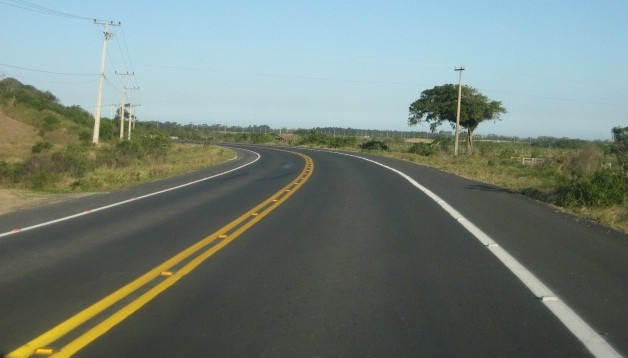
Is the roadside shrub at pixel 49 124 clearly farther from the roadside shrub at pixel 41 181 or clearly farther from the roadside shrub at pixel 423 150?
the roadside shrub at pixel 41 181

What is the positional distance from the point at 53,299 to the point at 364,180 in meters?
19.5

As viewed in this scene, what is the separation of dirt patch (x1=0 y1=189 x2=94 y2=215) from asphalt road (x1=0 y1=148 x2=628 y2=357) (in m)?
1.54

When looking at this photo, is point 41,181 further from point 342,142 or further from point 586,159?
point 342,142

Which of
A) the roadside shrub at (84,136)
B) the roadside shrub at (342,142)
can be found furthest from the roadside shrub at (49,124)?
the roadside shrub at (342,142)

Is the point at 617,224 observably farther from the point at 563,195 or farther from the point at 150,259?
the point at 150,259

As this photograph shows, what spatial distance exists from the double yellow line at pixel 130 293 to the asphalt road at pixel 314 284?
0.06 metres

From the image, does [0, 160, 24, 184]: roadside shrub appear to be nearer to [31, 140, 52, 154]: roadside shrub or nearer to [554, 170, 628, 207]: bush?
[554, 170, 628, 207]: bush

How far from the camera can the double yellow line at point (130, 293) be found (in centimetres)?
564

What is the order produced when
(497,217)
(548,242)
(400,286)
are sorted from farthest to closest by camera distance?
(497,217), (548,242), (400,286)

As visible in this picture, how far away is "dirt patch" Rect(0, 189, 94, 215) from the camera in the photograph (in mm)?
16359

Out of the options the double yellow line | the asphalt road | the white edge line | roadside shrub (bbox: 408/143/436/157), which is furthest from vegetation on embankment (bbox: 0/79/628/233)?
the double yellow line

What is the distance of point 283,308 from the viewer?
22.7 feet

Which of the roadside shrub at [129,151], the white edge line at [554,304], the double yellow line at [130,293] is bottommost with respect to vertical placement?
the double yellow line at [130,293]

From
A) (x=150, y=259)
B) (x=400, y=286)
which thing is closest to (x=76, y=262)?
(x=150, y=259)
